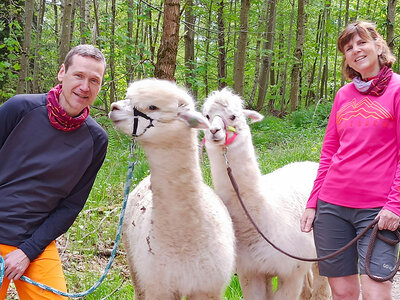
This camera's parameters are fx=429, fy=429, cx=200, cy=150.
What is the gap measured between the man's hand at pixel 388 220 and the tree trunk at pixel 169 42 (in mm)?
3562

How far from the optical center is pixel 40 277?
244 centimetres

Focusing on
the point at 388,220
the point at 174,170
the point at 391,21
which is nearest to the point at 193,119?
the point at 174,170

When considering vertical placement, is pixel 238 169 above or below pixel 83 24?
below

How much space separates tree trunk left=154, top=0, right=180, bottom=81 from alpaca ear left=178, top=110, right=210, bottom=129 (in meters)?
2.93

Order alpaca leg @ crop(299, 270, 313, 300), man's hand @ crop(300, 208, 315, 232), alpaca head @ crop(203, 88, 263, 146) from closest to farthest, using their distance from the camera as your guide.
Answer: man's hand @ crop(300, 208, 315, 232) < alpaca head @ crop(203, 88, 263, 146) < alpaca leg @ crop(299, 270, 313, 300)

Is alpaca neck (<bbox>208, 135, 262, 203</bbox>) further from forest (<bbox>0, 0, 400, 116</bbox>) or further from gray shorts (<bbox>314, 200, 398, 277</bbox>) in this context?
forest (<bbox>0, 0, 400, 116</bbox>)

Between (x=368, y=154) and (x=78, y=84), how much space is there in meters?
1.77

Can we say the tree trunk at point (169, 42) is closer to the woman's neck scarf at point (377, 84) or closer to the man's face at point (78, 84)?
the man's face at point (78, 84)

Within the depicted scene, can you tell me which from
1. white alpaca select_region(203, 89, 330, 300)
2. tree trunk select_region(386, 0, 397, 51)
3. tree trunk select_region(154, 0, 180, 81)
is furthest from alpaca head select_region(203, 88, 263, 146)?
tree trunk select_region(386, 0, 397, 51)

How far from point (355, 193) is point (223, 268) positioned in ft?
3.09

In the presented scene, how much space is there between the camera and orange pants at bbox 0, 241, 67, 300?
2.40m

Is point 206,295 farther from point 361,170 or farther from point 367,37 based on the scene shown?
point 367,37

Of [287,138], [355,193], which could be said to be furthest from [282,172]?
[287,138]

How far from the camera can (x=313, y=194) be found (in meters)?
2.91
